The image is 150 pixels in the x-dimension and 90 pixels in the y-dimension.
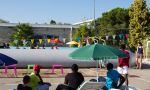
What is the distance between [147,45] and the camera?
3866 centimetres

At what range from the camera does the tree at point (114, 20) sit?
74100mm

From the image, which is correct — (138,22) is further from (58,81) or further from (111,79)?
(111,79)

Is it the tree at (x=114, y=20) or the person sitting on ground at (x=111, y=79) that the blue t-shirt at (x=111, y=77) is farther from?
the tree at (x=114, y=20)

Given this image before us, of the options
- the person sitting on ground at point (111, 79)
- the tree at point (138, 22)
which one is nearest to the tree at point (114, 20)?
the tree at point (138, 22)

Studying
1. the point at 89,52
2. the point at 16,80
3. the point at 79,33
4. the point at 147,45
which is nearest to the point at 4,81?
the point at 16,80

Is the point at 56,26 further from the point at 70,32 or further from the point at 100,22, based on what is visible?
the point at 100,22

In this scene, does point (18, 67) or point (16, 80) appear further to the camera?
point (18, 67)

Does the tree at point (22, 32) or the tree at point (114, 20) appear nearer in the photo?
the tree at point (22, 32)

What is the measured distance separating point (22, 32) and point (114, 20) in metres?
19.7

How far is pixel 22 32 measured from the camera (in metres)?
70.1

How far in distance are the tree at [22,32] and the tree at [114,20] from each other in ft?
39.3

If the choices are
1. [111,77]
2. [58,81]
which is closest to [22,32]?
[58,81]

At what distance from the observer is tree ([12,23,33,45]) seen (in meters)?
70.2

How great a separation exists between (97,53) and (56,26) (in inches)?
2441
